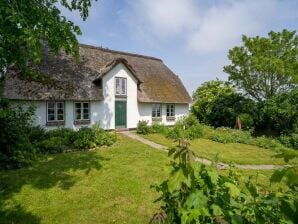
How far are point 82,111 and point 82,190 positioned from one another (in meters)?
13.9

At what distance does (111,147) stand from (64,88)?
702 centimetres

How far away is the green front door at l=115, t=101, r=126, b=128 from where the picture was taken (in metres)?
25.9

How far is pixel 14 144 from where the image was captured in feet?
45.9

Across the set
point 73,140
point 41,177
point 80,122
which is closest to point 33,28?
point 41,177

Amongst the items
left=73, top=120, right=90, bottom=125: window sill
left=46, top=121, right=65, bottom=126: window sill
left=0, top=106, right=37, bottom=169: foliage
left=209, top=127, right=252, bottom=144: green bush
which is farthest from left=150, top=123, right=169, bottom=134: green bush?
left=0, top=106, right=37, bottom=169: foliage

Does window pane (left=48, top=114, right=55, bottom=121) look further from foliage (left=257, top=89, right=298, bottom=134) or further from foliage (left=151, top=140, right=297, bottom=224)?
foliage (left=151, top=140, right=297, bottom=224)

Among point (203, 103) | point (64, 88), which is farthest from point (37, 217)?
point (203, 103)

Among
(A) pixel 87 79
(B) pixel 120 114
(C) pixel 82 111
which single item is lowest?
(B) pixel 120 114

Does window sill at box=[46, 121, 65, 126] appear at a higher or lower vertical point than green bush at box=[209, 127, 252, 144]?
higher

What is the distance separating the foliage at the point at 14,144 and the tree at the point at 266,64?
21270 mm

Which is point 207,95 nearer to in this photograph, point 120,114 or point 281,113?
point 281,113

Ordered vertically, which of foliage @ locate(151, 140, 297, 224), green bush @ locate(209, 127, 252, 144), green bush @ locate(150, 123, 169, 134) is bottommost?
green bush @ locate(209, 127, 252, 144)

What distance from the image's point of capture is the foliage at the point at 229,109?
96.5 feet

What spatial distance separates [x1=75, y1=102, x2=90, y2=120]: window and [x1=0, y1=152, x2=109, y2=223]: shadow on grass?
794 cm
